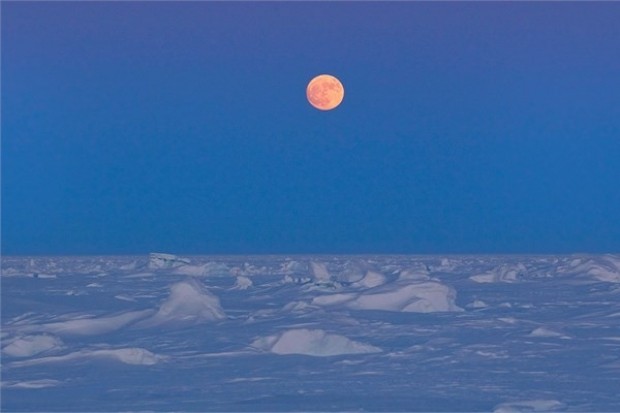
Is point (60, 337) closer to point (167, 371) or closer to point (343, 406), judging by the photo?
point (167, 371)

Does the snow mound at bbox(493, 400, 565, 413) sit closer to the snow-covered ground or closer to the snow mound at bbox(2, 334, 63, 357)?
the snow-covered ground

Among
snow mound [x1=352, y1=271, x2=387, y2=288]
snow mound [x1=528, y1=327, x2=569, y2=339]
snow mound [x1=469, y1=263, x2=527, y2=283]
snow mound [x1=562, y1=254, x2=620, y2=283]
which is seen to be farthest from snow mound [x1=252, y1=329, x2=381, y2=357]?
snow mound [x1=469, y1=263, x2=527, y2=283]

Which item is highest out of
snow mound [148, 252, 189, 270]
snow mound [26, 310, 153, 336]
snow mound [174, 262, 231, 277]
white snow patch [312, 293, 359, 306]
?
snow mound [148, 252, 189, 270]

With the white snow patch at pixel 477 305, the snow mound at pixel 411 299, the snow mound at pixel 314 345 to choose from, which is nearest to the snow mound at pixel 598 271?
the white snow patch at pixel 477 305

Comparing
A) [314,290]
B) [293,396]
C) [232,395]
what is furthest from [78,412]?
[314,290]

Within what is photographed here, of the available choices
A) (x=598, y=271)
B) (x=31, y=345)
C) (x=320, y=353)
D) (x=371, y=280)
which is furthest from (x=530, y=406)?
(x=598, y=271)

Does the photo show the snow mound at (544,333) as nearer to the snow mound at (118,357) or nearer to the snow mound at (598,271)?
the snow mound at (118,357)

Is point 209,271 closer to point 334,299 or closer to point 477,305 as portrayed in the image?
point 334,299
